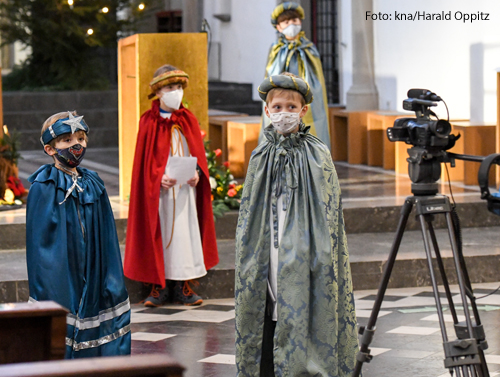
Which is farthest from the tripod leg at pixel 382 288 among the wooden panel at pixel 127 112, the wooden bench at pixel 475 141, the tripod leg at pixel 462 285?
the wooden bench at pixel 475 141

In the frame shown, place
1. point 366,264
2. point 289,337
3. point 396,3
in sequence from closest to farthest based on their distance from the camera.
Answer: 1. point 289,337
2. point 366,264
3. point 396,3

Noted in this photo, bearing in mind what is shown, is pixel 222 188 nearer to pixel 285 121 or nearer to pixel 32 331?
pixel 285 121

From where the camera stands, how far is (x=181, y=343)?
15.9ft

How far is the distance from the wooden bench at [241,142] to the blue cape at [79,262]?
5.46 m

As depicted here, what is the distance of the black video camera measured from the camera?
2939mm

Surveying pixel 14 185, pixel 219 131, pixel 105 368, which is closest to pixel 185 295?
pixel 14 185

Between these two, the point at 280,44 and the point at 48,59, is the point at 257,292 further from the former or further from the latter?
the point at 48,59

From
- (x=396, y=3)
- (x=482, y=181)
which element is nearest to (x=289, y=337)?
(x=482, y=181)

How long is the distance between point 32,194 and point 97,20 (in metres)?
10.5

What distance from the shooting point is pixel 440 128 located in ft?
9.64

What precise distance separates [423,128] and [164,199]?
117 inches

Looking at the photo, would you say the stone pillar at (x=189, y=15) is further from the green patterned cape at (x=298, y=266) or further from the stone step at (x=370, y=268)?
the green patterned cape at (x=298, y=266)

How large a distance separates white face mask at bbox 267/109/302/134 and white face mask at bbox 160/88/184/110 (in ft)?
6.46

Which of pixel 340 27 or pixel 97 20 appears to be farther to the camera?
pixel 97 20
